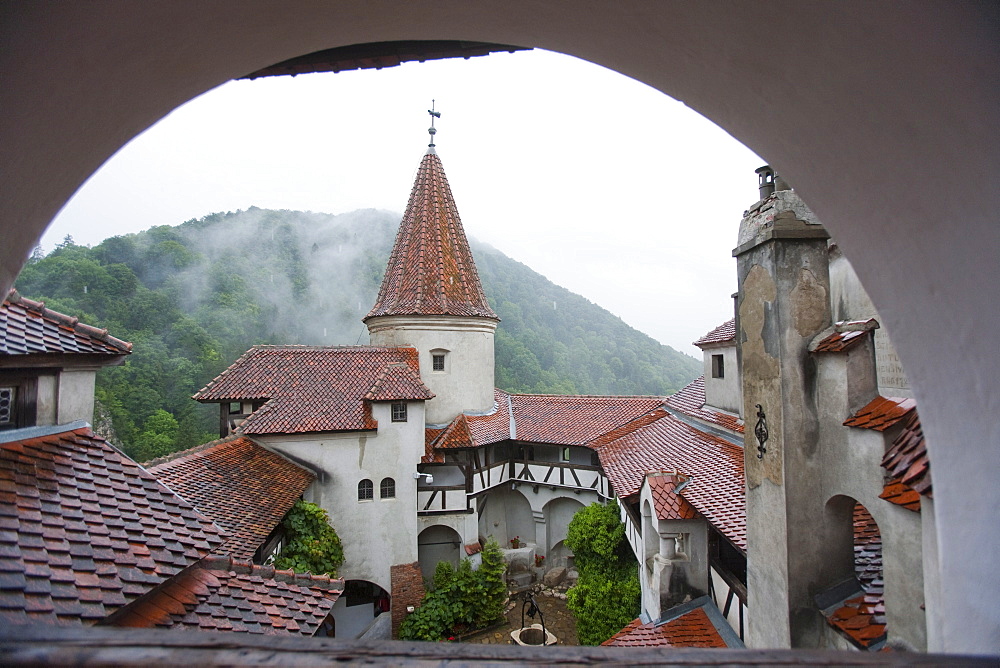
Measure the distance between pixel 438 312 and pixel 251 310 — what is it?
29.5 m

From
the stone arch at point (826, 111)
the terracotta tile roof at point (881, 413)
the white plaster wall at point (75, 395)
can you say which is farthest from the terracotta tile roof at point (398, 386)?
the stone arch at point (826, 111)

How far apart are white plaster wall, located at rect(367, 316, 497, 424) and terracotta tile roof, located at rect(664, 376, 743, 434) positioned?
6.01 meters

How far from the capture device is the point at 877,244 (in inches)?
53.2

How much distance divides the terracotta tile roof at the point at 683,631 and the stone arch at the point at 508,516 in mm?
10582

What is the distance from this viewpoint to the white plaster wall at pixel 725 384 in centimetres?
1230

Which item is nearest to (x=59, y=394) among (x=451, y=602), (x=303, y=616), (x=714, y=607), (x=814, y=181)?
(x=303, y=616)

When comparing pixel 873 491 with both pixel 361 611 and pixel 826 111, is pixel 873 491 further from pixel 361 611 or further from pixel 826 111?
pixel 361 611

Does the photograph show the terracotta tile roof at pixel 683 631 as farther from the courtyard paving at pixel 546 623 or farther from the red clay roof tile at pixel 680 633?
the courtyard paving at pixel 546 623

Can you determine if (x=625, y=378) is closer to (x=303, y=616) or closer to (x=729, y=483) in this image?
(x=729, y=483)

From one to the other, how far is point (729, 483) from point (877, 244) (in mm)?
7008

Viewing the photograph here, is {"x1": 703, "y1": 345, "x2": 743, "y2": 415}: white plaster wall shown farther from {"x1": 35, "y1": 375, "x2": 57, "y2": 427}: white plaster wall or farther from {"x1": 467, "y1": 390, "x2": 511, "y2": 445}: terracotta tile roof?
{"x1": 35, "y1": 375, "x2": 57, "y2": 427}: white plaster wall

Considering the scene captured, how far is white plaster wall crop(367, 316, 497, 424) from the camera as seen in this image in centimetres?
1470

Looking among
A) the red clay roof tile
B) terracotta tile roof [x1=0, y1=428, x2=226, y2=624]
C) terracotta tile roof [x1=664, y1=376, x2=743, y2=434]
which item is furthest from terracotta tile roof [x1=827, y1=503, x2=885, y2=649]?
Answer: terracotta tile roof [x1=664, y1=376, x2=743, y2=434]

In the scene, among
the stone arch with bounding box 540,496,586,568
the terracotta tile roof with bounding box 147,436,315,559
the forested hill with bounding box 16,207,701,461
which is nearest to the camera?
the terracotta tile roof with bounding box 147,436,315,559
